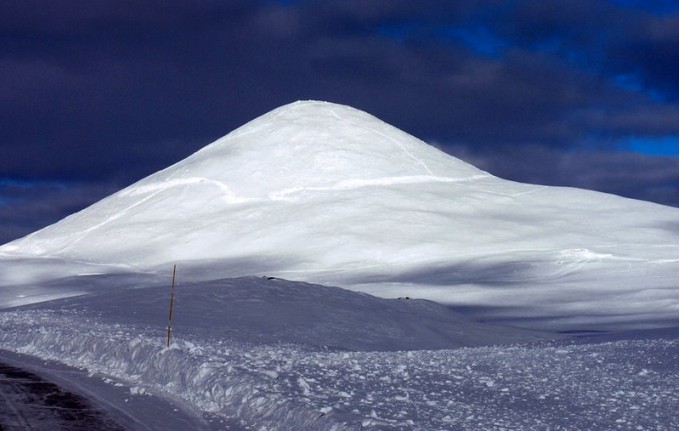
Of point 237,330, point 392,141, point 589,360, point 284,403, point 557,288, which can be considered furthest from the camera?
point 392,141

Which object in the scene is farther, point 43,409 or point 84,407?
point 84,407

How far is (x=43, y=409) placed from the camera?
919 cm

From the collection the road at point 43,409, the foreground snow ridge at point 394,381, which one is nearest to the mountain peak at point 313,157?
the foreground snow ridge at point 394,381

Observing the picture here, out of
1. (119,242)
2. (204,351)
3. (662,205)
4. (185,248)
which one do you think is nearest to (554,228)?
(662,205)

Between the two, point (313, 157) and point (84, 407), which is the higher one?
point (313, 157)

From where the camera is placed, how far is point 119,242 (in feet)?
165

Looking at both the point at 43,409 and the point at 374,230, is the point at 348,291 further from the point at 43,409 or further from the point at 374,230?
the point at 374,230

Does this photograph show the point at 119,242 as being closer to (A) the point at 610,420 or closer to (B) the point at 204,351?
(B) the point at 204,351

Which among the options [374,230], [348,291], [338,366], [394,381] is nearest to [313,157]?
[374,230]

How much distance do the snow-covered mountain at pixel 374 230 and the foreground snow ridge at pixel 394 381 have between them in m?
9.79

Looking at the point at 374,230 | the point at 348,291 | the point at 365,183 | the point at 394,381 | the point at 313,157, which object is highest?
the point at 313,157

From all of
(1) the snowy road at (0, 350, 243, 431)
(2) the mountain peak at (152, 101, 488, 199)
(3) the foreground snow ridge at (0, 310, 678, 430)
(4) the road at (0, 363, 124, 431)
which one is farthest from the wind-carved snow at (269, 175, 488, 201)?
(4) the road at (0, 363, 124, 431)

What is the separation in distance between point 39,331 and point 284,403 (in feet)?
30.0

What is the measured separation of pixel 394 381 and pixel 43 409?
15.8 feet
